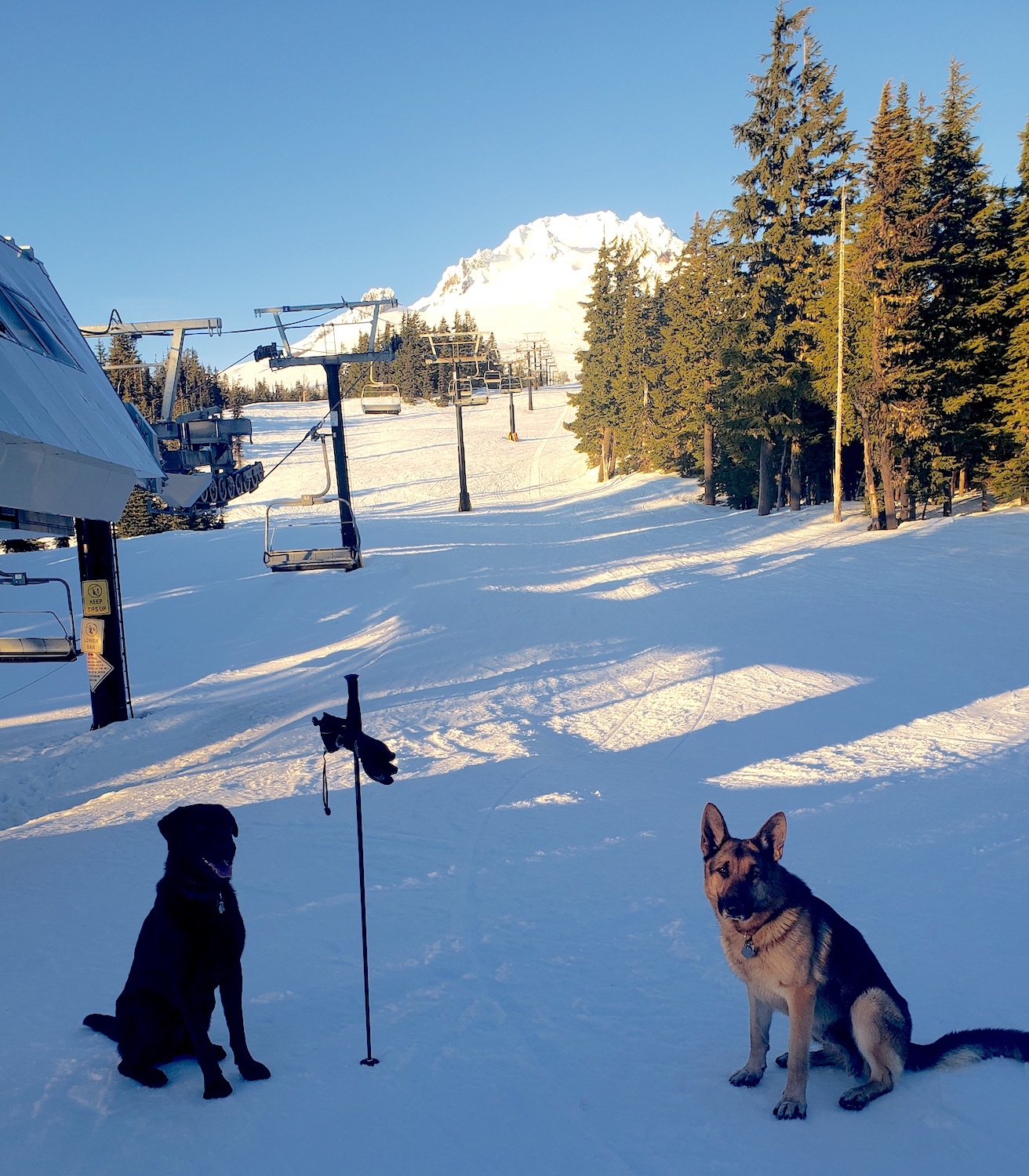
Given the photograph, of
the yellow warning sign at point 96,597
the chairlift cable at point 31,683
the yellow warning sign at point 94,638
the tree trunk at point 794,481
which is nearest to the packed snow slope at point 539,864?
the chairlift cable at point 31,683

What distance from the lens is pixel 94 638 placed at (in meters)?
13.8

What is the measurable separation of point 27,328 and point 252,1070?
905cm

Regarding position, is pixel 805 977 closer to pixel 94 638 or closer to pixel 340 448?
pixel 94 638

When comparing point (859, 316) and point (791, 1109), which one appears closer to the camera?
point (791, 1109)

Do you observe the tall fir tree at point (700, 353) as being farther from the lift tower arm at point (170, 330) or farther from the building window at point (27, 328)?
the building window at point (27, 328)

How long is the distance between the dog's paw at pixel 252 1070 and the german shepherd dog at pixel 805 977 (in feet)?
7.74

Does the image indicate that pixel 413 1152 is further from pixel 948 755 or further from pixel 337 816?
pixel 948 755

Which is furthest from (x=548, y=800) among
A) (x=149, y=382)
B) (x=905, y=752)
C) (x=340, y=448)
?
(x=149, y=382)

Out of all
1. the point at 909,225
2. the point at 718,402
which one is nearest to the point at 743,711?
the point at 909,225

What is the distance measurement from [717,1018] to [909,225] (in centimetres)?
2695

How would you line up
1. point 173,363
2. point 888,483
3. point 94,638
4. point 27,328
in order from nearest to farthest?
point 27,328
point 94,638
point 173,363
point 888,483

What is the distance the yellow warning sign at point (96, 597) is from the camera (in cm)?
1370

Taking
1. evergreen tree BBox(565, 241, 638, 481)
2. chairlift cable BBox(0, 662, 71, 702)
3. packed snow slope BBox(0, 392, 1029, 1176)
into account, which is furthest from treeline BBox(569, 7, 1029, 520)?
chairlift cable BBox(0, 662, 71, 702)

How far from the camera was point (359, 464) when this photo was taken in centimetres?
6769
